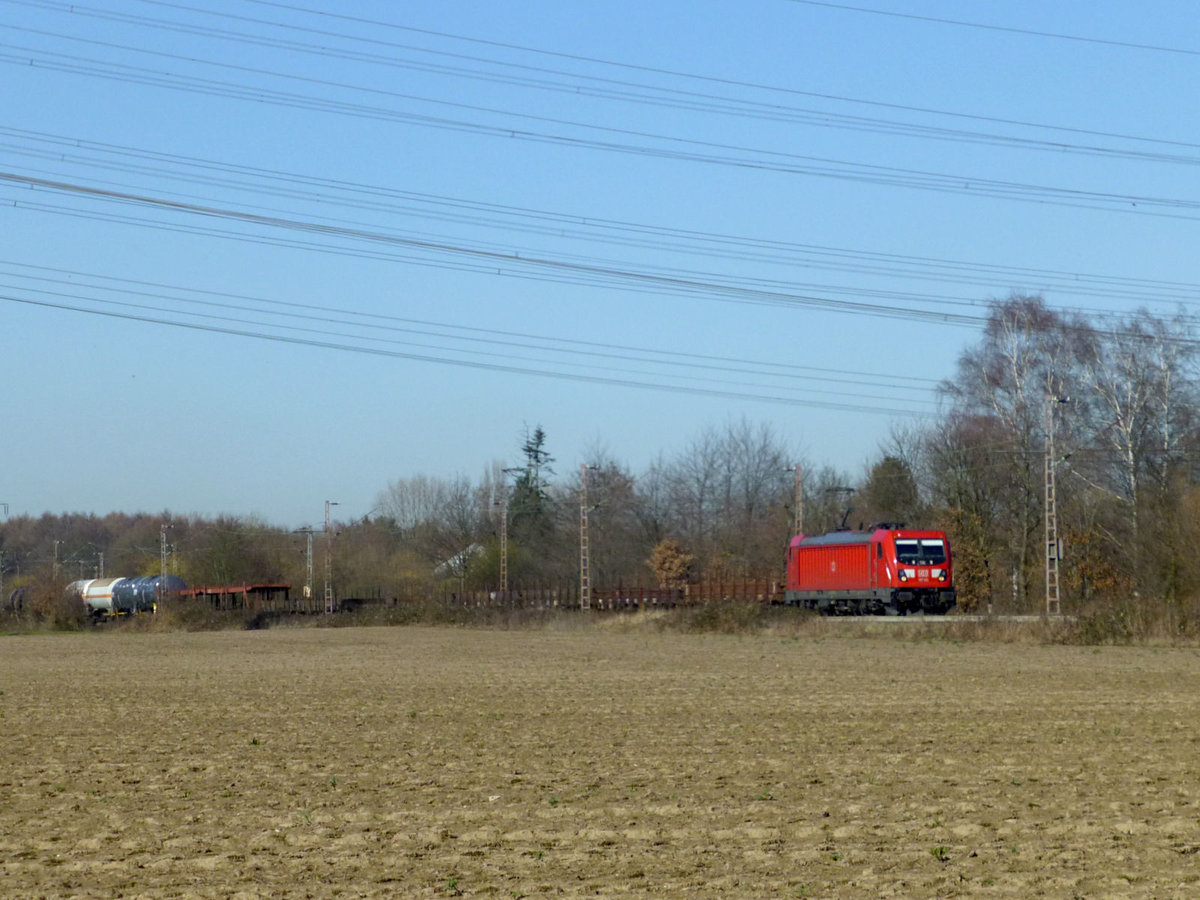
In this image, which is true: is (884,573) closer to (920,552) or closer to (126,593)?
(920,552)

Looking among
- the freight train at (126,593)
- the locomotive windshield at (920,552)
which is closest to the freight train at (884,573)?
the locomotive windshield at (920,552)

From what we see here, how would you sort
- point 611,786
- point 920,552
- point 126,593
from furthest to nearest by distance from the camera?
point 126,593 < point 920,552 < point 611,786

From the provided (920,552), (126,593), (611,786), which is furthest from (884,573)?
(126,593)

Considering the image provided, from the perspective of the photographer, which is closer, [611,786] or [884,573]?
[611,786]

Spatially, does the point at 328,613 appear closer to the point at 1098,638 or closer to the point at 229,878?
the point at 1098,638

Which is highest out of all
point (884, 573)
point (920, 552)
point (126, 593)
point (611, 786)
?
point (920, 552)

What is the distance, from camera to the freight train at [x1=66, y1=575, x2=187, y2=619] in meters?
82.8

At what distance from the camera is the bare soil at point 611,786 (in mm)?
10062

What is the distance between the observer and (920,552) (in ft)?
169

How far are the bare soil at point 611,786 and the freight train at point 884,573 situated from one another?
21403 mm

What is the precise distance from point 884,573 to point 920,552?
148 cm

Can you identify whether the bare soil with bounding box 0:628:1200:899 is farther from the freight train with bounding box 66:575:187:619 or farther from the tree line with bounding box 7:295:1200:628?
the freight train with bounding box 66:575:187:619

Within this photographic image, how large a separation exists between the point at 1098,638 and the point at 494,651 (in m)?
Result: 17.1

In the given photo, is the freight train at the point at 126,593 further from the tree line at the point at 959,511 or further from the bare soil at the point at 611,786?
the bare soil at the point at 611,786
